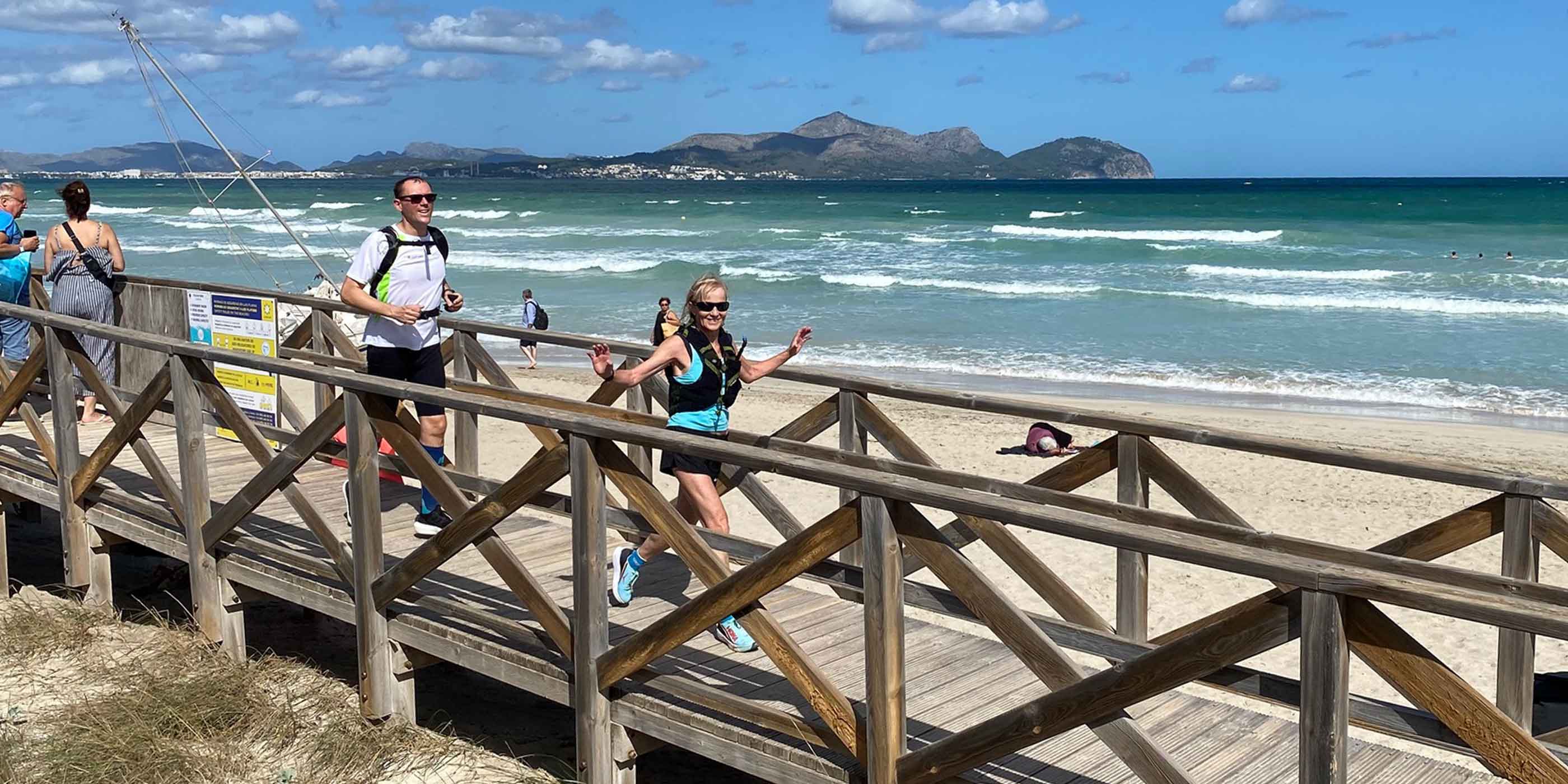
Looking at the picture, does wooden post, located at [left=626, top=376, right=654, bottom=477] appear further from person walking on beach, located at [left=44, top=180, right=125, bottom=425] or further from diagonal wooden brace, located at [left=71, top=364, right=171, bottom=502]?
person walking on beach, located at [left=44, top=180, right=125, bottom=425]

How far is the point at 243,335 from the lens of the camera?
822cm

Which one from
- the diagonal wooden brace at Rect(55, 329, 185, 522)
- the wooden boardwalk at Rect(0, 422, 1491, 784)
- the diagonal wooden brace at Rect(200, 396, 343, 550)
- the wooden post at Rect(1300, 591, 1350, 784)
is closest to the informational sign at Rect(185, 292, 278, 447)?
the wooden boardwalk at Rect(0, 422, 1491, 784)

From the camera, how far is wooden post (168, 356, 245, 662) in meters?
5.70

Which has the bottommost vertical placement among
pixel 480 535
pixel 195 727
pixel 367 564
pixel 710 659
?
pixel 195 727

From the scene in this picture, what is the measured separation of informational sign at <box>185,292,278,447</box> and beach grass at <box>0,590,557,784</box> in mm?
1908

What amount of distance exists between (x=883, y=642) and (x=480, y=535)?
161 centimetres

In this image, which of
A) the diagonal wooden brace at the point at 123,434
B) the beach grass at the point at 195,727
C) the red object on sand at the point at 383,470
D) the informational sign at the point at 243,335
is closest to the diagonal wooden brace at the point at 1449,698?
the beach grass at the point at 195,727

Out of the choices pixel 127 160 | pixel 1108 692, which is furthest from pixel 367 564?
pixel 127 160

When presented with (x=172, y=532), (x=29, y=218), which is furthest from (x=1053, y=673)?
(x=29, y=218)

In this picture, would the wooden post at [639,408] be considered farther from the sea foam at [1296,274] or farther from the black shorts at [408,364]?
the sea foam at [1296,274]

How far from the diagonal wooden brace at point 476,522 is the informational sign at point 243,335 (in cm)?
306

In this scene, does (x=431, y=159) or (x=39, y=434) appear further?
(x=431, y=159)

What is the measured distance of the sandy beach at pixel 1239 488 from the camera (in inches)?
304

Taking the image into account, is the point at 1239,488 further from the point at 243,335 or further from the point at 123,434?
the point at 123,434
